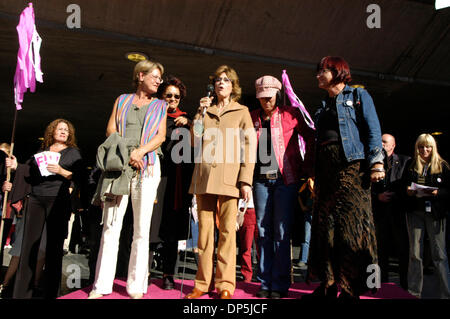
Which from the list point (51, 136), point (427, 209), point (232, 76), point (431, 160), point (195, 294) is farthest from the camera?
point (431, 160)

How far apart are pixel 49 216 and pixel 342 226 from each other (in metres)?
2.78

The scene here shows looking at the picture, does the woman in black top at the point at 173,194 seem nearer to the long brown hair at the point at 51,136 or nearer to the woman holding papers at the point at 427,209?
the long brown hair at the point at 51,136

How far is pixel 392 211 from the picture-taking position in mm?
4734

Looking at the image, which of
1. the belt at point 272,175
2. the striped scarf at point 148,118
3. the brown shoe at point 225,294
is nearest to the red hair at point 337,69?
the belt at point 272,175

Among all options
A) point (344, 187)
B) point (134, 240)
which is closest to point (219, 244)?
point (134, 240)

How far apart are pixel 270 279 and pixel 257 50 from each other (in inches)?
188

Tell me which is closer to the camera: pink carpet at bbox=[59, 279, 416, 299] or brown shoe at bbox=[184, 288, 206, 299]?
brown shoe at bbox=[184, 288, 206, 299]

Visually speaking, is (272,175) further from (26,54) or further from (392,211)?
(26,54)

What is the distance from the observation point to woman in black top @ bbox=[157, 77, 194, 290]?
3.46 meters

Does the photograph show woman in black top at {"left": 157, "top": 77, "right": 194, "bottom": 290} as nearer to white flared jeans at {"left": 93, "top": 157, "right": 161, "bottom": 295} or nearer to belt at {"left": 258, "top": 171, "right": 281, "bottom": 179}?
white flared jeans at {"left": 93, "top": 157, "right": 161, "bottom": 295}

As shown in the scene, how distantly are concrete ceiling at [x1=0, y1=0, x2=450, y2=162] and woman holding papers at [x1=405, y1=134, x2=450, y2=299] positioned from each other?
2.75m

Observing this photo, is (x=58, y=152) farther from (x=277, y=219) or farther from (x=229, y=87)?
(x=277, y=219)

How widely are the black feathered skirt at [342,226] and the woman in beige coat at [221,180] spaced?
0.61 m

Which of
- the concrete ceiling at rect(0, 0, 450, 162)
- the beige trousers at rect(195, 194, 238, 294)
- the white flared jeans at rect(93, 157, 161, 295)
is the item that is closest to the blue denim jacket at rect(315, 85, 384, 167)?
the beige trousers at rect(195, 194, 238, 294)
